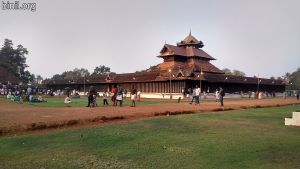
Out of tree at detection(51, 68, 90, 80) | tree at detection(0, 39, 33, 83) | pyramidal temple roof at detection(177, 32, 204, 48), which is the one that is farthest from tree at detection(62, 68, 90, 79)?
pyramidal temple roof at detection(177, 32, 204, 48)

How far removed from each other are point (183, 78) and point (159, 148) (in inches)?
1310

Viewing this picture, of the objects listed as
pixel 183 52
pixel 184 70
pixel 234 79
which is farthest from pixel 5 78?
pixel 234 79

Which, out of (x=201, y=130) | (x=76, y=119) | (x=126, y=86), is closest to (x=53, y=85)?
(x=126, y=86)

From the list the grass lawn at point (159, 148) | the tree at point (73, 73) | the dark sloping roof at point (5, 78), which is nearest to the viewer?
the grass lawn at point (159, 148)

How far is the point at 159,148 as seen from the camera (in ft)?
28.2

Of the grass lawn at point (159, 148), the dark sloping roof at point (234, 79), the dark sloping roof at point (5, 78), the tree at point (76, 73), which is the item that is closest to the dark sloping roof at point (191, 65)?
the dark sloping roof at point (234, 79)

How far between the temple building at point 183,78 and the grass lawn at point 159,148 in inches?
1213

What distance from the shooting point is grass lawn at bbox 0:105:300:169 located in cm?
719

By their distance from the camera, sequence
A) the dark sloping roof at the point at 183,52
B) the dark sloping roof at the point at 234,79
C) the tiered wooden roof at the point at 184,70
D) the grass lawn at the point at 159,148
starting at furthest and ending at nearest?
the dark sloping roof at the point at 183,52 → the dark sloping roof at the point at 234,79 → the tiered wooden roof at the point at 184,70 → the grass lawn at the point at 159,148

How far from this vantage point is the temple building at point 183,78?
43375 millimetres

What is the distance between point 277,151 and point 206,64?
45.5 m

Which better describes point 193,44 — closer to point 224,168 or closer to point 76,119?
point 76,119

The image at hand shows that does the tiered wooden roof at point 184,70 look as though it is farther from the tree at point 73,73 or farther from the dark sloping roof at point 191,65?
the tree at point 73,73

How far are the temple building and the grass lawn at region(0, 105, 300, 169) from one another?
101ft
